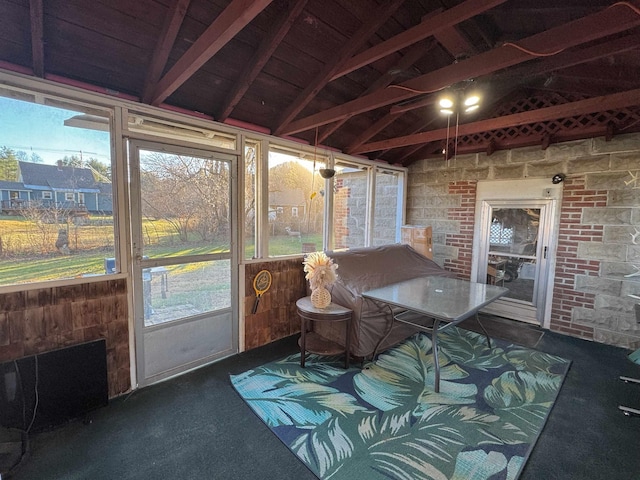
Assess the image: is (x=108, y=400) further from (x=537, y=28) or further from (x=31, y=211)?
(x=537, y=28)

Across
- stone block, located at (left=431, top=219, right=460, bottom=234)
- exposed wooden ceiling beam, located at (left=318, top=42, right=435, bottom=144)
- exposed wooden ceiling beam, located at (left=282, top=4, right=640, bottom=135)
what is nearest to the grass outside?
exposed wooden ceiling beam, located at (left=282, top=4, right=640, bottom=135)

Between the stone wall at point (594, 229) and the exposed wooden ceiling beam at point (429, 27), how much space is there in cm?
297

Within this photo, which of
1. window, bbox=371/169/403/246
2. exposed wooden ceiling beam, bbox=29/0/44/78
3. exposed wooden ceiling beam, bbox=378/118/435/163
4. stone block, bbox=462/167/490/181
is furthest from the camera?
window, bbox=371/169/403/246

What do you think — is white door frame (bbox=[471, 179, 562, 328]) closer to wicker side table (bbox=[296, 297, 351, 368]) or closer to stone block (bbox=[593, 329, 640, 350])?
stone block (bbox=[593, 329, 640, 350])

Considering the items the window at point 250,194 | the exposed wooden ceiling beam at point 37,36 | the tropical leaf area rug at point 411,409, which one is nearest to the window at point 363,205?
the window at point 250,194

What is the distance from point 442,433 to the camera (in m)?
1.97

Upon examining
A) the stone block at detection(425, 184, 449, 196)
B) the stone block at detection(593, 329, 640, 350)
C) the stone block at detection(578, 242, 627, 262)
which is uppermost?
the stone block at detection(425, 184, 449, 196)

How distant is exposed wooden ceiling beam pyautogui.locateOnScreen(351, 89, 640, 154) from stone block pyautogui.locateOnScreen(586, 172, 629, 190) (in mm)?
1172

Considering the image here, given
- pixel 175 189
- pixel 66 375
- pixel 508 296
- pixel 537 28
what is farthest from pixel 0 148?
pixel 508 296

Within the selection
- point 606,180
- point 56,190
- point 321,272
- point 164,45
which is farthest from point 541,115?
point 56,190

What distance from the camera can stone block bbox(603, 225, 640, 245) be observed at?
10.6 ft

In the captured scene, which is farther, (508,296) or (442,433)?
(508,296)

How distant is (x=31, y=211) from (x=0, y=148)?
426 mm

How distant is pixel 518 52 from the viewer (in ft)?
5.80
